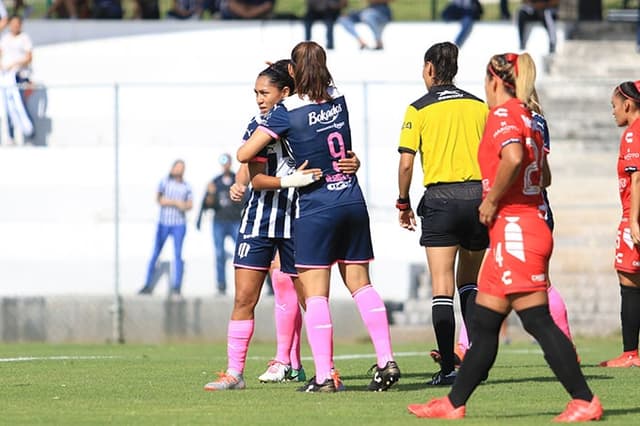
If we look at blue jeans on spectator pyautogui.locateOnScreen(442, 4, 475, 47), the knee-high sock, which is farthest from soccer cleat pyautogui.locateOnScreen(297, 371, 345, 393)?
blue jeans on spectator pyautogui.locateOnScreen(442, 4, 475, 47)

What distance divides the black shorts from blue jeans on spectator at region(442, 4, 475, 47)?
1663cm

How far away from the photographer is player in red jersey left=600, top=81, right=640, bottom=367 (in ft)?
38.2

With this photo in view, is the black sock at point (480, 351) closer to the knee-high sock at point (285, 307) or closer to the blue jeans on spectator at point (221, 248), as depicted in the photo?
the knee-high sock at point (285, 307)

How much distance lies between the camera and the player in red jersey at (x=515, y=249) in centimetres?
776

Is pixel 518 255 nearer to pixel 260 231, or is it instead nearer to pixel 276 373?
pixel 260 231

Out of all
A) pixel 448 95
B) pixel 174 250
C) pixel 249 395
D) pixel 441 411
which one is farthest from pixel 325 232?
pixel 174 250

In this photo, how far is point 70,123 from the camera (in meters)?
21.2

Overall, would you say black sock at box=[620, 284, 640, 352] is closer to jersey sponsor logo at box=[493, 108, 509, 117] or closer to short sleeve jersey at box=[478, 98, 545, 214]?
short sleeve jersey at box=[478, 98, 545, 214]

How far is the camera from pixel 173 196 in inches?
757

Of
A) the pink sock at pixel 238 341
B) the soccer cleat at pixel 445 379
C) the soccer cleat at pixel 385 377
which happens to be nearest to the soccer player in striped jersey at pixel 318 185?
the soccer cleat at pixel 385 377

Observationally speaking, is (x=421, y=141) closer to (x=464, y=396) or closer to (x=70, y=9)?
(x=464, y=396)

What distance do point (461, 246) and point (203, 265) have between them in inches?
357

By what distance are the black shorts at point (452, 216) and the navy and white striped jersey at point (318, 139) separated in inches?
30.6

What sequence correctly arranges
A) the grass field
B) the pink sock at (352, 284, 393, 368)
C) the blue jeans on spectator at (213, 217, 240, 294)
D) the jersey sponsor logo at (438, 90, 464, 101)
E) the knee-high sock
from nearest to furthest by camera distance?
the grass field
the pink sock at (352, 284, 393, 368)
the jersey sponsor logo at (438, 90, 464, 101)
the knee-high sock
the blue jeans on spectator at (213, 217, 240, 294)
